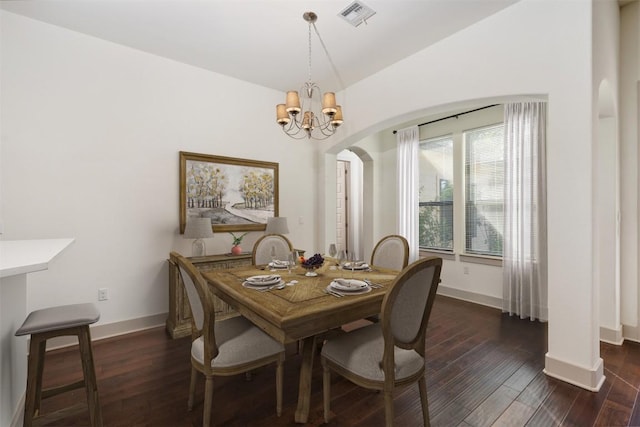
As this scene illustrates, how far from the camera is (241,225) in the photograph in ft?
12.3

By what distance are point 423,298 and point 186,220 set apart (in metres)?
2.77

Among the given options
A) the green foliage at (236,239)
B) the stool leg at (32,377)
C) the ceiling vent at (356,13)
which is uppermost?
the ceiling vent at (356,13)

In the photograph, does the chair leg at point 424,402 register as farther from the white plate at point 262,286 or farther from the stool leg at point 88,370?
the stool leg at point 88,370

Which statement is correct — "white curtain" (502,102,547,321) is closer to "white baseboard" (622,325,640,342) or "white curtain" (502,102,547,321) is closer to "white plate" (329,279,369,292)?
"white baseboard" (622,325,640,342)

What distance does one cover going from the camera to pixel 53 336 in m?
1.54

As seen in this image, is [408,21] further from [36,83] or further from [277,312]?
[36,83]

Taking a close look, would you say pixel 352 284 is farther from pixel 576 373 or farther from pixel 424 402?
pixel 576 373

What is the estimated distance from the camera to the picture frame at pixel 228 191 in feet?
11.1

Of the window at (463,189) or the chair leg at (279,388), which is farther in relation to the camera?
the window at (463,189)

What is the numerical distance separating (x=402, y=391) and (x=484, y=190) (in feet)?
10.0

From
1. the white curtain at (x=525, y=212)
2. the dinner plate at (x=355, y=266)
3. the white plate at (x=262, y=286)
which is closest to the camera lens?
the white plate at (x=262, y=286)

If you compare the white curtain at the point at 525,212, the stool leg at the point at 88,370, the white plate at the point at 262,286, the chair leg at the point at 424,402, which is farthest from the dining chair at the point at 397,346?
the white curtain at the point at 525,212

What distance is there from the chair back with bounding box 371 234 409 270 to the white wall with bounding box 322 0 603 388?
43.2 inches

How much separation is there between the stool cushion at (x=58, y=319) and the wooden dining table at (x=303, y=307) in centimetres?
72
